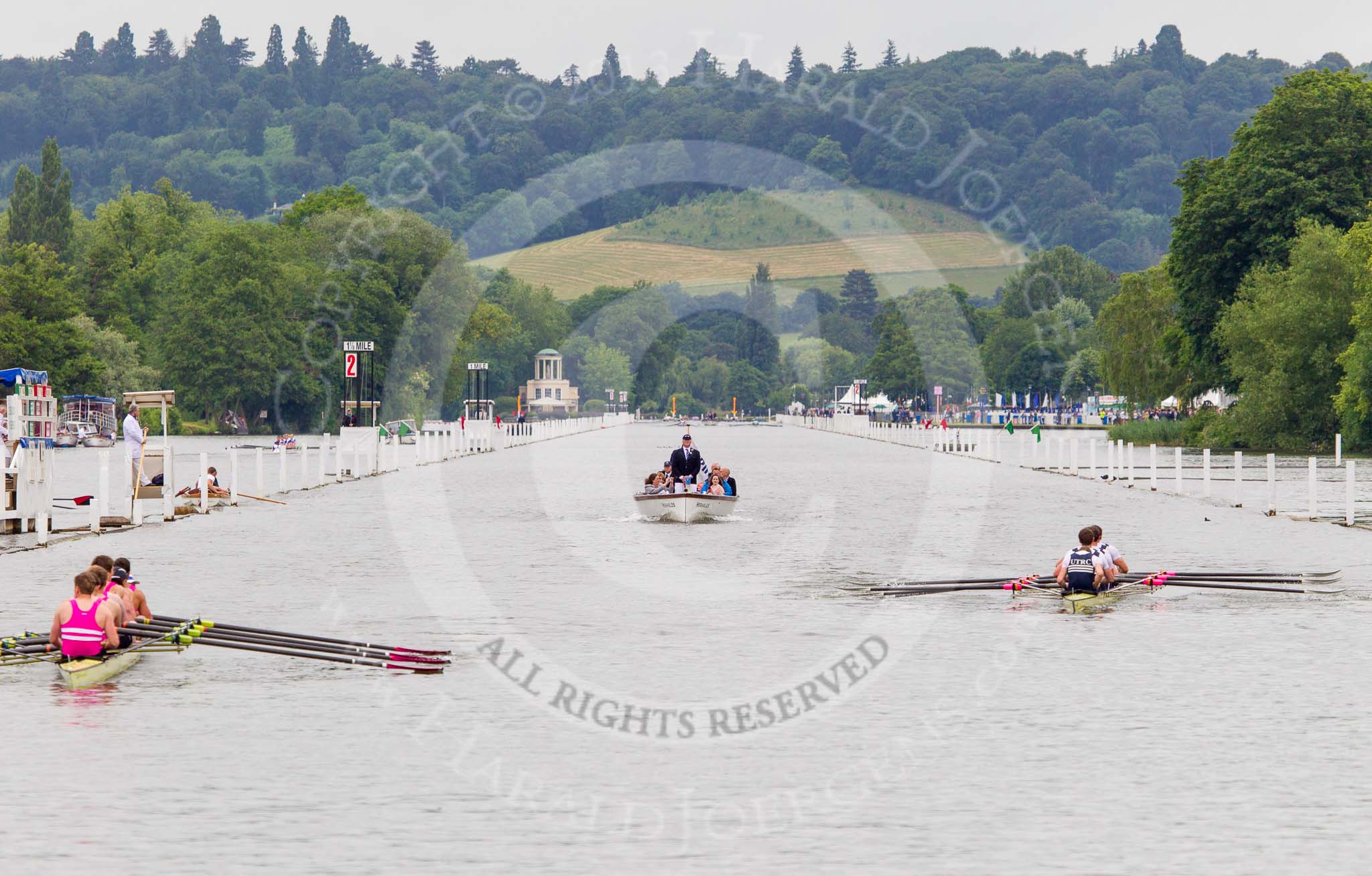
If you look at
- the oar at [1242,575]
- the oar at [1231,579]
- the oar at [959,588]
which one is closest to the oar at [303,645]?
the oar at [959,588]

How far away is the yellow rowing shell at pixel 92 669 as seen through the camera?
14.9 m

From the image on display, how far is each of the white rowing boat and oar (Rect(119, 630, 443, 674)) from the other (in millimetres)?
18924

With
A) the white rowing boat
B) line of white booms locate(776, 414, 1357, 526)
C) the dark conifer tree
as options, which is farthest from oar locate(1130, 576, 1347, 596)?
the dark conifer tree

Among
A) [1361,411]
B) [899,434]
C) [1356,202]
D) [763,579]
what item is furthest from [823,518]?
[899,434]

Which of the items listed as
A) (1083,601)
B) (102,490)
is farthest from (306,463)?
(1083,601)

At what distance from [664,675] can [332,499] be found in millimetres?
29453

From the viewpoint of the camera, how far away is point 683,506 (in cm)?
3556

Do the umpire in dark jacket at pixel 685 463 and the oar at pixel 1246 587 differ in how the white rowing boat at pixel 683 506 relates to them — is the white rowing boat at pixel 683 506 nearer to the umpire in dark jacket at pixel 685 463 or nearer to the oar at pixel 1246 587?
the umpire in dark jacket at pixel 685 463

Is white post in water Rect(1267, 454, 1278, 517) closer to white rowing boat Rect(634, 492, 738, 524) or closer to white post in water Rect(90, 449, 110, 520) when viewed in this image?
white rowing boat Rect(634, 492, 738, 524)

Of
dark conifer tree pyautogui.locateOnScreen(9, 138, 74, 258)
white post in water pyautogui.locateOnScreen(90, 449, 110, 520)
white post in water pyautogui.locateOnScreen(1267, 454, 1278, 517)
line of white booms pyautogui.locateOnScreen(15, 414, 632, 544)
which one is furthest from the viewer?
dark conifer tree pyautogui.locateOnScreen(9, 138, 74, 258)

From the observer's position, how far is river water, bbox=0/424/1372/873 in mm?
9578

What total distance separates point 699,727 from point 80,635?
607 centimetres

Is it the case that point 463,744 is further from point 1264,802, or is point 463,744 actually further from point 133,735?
point 1264,802

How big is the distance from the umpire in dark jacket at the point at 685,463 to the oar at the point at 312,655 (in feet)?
64.2
